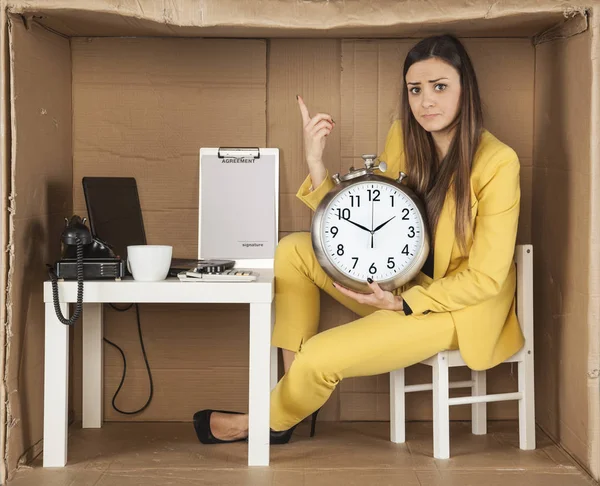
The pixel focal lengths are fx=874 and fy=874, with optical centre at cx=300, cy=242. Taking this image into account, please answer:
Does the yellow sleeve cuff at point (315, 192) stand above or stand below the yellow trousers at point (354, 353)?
above

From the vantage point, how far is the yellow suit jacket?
2193 mm

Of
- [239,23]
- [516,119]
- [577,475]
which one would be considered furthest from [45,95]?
[577,475]

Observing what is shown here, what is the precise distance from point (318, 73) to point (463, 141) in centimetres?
58

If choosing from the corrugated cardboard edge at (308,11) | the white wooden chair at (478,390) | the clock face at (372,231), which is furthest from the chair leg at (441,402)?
the corrugated cardboard edge at (308,11)

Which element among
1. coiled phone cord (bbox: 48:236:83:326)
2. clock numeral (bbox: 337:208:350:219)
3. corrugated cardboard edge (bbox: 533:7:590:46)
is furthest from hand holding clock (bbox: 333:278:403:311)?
corrugated cardboard edge (bbox: 533:7:590:46)

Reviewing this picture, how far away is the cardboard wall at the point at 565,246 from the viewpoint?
216 centimetres

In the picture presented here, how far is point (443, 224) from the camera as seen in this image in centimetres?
228

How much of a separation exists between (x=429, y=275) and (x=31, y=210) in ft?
3.49

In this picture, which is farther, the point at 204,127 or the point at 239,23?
the point at 204,127

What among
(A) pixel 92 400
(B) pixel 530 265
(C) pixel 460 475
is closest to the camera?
(C) pixel 460 475

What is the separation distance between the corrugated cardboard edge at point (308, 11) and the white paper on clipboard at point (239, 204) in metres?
0.55

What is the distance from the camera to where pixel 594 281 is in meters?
2.14

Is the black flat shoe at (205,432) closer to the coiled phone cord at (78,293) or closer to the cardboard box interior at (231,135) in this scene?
the cardboard box interior at (231,135)

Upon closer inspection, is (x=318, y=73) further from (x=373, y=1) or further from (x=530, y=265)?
(x=530, y=265)
